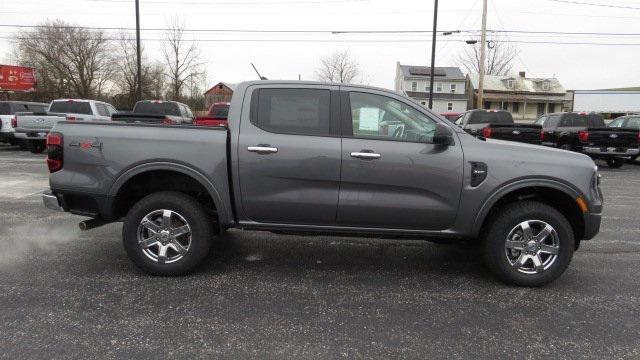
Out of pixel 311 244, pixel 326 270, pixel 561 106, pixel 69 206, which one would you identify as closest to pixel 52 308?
pixel 69 206

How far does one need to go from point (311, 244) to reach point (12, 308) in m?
3.03

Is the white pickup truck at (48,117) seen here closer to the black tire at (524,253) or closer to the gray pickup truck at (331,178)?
the gray pickup truck at (331,178)

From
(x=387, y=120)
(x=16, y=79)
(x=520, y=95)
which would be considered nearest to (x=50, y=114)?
(x=387, y=120)

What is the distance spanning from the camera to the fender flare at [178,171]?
4188 mm

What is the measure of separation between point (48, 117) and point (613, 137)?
17.8m

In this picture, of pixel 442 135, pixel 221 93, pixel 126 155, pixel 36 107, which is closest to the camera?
pixel 442 135

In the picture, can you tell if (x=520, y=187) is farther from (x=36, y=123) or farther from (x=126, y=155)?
(x=36, y=123)

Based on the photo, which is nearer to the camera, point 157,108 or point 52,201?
point 52,201

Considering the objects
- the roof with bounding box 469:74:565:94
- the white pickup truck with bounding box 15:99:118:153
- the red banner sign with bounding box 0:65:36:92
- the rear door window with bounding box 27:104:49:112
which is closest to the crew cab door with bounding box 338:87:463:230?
the white pickup truck with bounding box 15:99:118:153

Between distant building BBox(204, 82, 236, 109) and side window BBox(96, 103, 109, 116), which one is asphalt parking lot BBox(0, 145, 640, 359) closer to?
side window BBox(96, 103, 109, 116)

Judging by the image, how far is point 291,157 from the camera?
13.6 feet

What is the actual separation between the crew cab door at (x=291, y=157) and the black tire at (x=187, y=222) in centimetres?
43

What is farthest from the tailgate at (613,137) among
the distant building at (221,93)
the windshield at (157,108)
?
the distant building at (221,93)

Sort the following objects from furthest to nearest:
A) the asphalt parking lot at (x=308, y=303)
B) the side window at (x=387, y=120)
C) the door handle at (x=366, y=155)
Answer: the side window at (x=387, y=120)
the door handle at (x=366, y=155)
the asphalt parking lot at (x=308, y=303)
